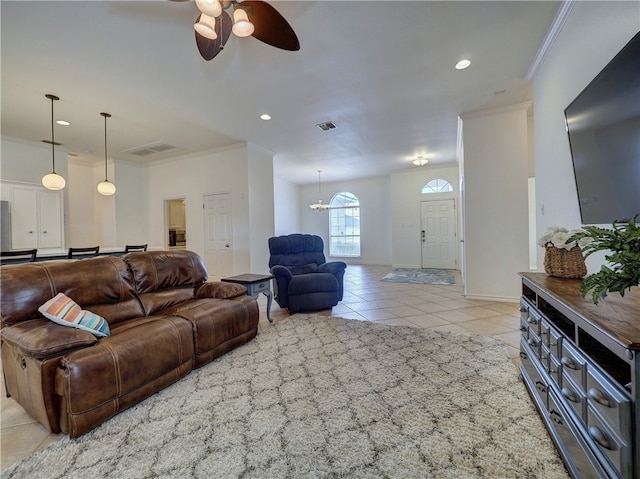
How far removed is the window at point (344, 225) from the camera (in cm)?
918

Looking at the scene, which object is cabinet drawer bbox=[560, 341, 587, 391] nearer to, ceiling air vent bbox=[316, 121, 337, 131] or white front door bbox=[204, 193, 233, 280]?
ceiling air vent bbox=[316, 121, 337, 131]

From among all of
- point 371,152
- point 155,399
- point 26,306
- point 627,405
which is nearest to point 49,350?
point 26,306

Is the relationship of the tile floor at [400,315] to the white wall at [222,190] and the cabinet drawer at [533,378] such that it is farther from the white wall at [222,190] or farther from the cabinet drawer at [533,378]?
the white wall at [222,190]

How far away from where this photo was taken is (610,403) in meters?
0.85

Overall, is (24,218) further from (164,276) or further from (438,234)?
(438,234)

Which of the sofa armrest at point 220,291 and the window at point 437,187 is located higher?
the window at point 437,187

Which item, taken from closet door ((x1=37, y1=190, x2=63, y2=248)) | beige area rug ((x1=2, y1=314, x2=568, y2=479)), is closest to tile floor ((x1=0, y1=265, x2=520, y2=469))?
beige area rug ((x1=2, y1=314, x2=568, y2=479))

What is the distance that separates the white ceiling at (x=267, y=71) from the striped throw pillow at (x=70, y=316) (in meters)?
2.25

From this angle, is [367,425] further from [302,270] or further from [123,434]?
[302,270]

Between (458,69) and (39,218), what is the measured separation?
716cm

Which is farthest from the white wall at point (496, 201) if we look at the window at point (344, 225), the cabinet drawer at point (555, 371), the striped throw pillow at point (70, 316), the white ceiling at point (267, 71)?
the window at point (344, 225)

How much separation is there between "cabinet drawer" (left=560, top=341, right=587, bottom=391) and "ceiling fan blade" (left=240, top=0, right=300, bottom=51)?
7.82ft

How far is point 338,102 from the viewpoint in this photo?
3.73 meters

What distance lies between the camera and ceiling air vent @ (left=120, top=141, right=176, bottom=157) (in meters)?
5.36
